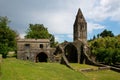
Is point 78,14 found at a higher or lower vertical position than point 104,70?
higher

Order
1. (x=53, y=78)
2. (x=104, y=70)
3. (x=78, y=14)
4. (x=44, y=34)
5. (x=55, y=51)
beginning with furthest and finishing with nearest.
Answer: (x=44, y=34) < (x=78, y=14) < (x=55, y=51) < (x=104, y=70) < (x=53, y=78)

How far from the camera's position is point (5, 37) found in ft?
227

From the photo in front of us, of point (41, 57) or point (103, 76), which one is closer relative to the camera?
point (103, 76)

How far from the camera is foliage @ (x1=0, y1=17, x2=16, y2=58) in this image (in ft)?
222

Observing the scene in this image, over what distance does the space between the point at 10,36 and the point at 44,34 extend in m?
31.1

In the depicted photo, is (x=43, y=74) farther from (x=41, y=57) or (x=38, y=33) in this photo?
(x=38, y=33)

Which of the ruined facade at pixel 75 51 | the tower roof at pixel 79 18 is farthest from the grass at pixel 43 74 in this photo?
the tower roof at pixel 79 18

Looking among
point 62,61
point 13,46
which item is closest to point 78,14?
point 13,46

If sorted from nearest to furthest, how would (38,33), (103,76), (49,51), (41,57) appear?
(103,76) < (49,51) < (41,57) < (38,33)

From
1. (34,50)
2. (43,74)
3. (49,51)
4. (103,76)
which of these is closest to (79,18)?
(49,51)

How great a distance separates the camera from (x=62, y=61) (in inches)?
2202

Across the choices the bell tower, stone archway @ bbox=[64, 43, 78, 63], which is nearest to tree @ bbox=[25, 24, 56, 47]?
the bell tower

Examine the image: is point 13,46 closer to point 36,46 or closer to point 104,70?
point 36,46

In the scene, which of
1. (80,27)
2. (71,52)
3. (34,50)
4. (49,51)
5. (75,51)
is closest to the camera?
(49,51)
